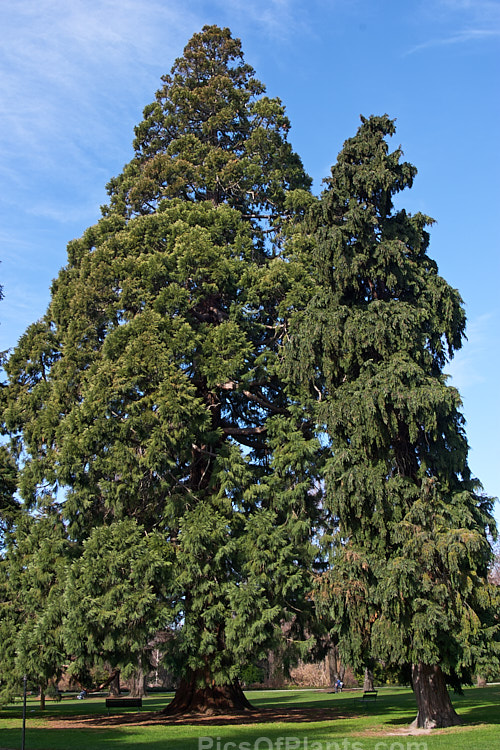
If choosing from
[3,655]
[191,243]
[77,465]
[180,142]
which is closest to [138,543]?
[77,465]

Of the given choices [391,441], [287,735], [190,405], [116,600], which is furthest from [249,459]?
[287,735]

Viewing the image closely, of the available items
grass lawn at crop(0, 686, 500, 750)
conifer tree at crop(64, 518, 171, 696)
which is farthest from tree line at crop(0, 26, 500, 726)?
grass lawn at crop(0, 686, 500, 750)

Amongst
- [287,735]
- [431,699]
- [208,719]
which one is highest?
[431,699]

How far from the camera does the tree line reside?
44.7 ft

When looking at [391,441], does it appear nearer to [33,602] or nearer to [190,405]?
[190,405]

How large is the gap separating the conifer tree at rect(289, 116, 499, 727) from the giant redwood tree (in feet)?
4.95

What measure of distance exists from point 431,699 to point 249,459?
22.2 ft

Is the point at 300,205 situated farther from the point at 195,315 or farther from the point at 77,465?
the point at 77,465

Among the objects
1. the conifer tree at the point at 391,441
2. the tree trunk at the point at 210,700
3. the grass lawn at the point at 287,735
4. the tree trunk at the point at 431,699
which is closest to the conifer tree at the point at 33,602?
the grass lawn at the point at 287,735

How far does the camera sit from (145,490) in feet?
54.1

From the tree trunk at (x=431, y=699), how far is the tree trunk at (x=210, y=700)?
6.11 meters

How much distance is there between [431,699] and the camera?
13430 millimetres

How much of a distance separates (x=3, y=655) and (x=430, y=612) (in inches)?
427

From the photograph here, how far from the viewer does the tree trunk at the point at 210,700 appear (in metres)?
17.8
